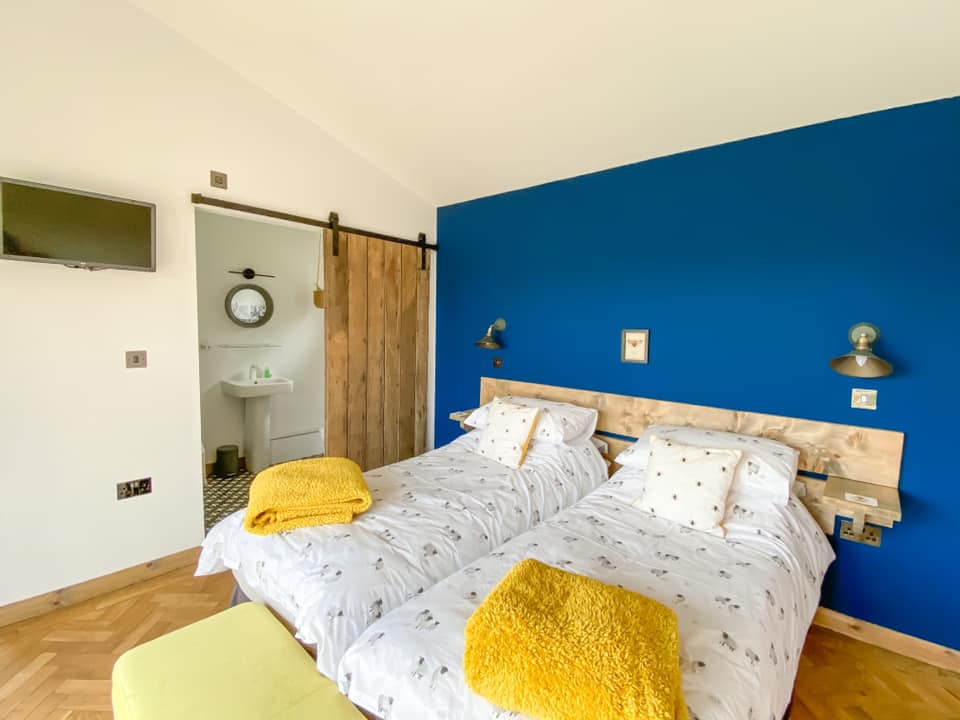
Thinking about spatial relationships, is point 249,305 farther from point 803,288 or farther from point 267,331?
point 803,288

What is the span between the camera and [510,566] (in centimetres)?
154

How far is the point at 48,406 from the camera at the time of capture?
82.1 inches

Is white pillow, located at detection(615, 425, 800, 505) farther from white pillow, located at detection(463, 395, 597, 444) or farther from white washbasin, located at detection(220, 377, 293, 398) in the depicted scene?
white washbasin, located at detection(220, 377, 293, 398)

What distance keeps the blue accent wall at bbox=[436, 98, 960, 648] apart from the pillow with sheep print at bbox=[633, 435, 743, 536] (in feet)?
1.80

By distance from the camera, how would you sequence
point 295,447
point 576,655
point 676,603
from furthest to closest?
point 295,447, point 676,603, point 576,655

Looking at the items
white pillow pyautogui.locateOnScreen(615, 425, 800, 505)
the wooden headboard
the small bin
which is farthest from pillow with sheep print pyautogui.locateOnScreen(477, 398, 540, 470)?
the small bin

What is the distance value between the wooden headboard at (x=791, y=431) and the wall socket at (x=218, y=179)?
7.94 ft

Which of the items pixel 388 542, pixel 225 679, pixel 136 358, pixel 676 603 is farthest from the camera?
pixel 136 358

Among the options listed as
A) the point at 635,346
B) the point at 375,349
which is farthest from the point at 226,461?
the point at 635,346

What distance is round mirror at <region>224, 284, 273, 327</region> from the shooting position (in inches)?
154

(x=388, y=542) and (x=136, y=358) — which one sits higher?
(x=136, y=358)

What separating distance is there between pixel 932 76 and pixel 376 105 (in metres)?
2.50

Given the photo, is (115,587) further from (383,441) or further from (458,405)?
(458,405)

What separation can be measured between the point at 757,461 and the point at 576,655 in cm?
143
